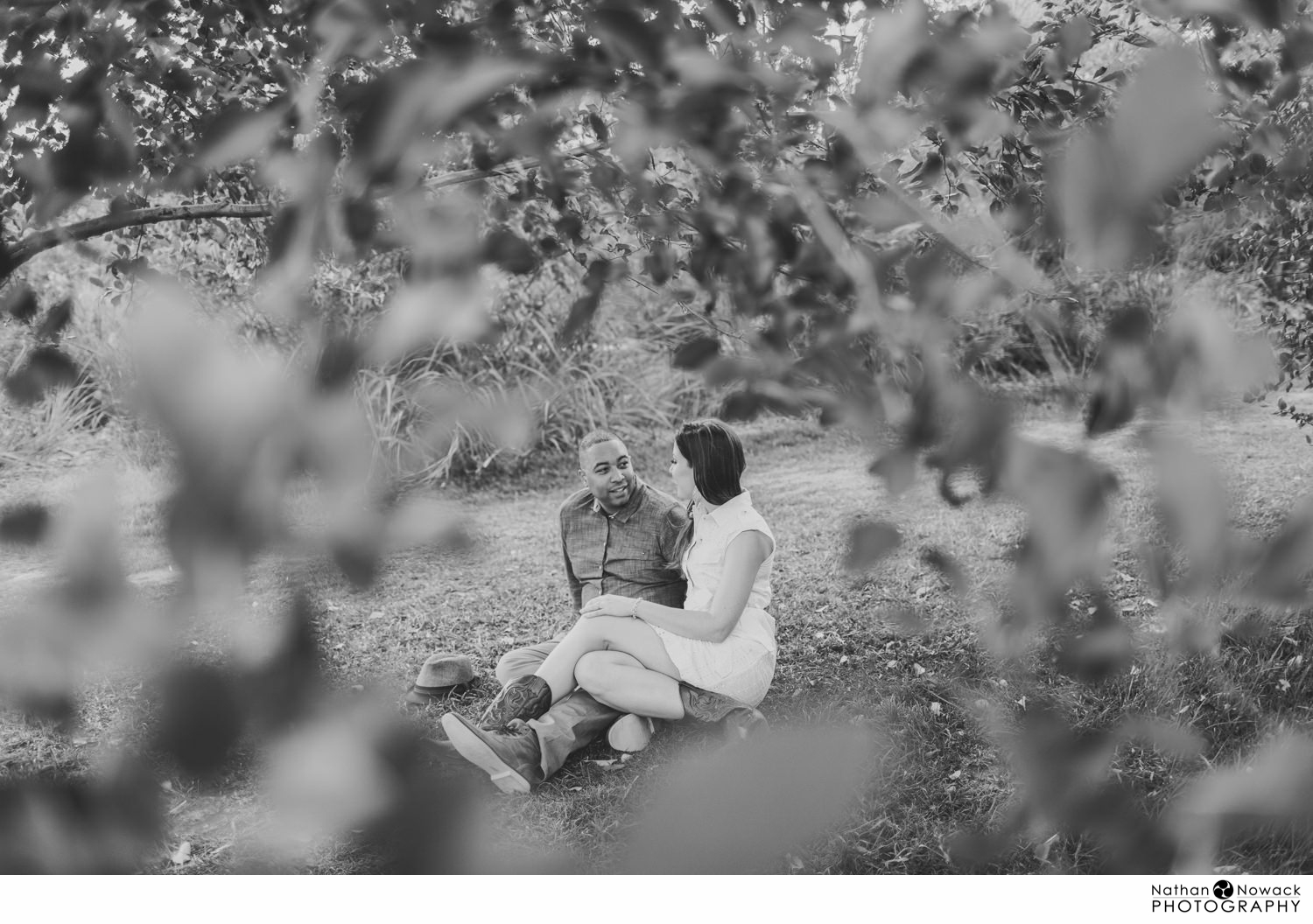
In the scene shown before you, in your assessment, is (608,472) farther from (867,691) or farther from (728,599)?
(867,691)

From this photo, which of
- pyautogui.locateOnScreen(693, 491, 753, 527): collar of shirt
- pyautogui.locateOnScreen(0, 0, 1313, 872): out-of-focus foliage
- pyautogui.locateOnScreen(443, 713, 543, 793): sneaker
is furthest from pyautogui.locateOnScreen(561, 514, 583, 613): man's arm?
pyautogui.locateOnScreen(0, 0, 1313, 872): out-of-focus foliage

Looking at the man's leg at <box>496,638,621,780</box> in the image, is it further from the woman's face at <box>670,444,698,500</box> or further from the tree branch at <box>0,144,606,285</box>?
the tree branch at <box>0,144,606,285</box>

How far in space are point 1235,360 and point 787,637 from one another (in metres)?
3.10

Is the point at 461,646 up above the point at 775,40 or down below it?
below

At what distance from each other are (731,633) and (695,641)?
3.5 inches

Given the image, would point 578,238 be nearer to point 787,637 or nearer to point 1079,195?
point 1079,195

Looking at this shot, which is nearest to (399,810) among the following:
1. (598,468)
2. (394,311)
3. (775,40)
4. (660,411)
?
(394,311)

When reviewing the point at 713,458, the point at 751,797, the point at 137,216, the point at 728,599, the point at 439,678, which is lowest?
the point at 439,678

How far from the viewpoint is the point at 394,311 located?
1.13 ft

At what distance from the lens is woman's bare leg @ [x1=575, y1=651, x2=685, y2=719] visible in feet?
8.32

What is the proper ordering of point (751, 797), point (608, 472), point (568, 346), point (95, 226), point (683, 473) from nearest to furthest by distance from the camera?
point (751, 797)
point (568, 346)
point (95, 226)
point (683, 473)
point (608, 472)

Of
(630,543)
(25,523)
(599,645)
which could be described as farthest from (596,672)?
(25,523)

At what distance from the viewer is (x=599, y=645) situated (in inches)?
103
